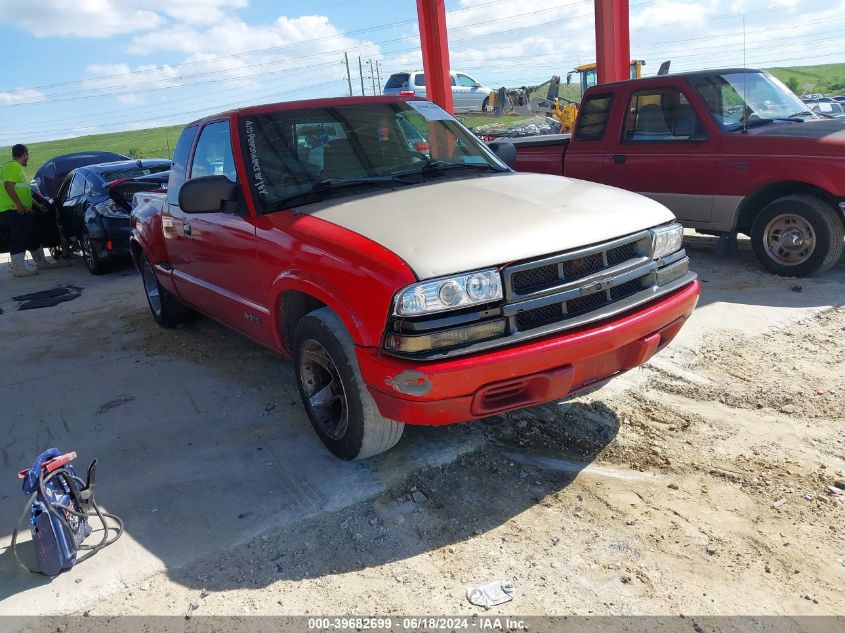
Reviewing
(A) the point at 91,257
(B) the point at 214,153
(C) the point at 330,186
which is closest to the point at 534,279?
(C) the point at 330,186

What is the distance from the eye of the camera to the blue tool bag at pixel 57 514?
2857 millimetres

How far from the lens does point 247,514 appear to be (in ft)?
10.6

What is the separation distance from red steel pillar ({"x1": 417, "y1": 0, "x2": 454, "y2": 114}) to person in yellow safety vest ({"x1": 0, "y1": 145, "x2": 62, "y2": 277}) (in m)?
6.87

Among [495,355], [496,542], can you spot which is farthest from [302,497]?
[495,355]

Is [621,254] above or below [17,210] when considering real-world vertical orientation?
below

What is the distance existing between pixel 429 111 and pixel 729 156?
11.6 ft

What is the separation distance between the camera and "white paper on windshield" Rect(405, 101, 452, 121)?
461 centimetres

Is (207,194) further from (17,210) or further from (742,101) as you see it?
(17,210)

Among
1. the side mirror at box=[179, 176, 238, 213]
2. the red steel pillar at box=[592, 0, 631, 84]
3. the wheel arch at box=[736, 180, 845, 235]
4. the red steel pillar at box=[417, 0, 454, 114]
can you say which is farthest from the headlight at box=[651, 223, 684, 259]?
the red steel pillar at box=[417, 0, 454, 114]

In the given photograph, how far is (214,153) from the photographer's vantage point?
457 centimetres

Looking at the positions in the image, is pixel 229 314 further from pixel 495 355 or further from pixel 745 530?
pixel 745 530

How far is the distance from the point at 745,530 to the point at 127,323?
6.22m

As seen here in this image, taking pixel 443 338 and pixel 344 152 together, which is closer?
pixel 443 338

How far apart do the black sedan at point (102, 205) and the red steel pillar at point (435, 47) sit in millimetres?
5003
